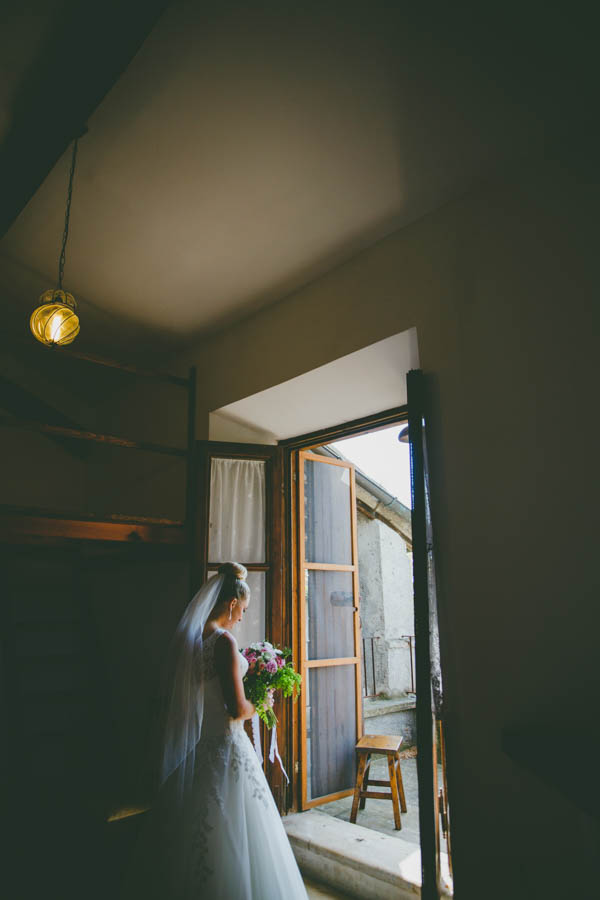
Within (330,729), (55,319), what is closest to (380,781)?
(330,729)

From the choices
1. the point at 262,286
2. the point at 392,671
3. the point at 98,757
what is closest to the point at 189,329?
the point at 262,286

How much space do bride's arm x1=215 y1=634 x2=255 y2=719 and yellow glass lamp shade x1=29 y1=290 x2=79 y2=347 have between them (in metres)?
2.10

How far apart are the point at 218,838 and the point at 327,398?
9.81ft

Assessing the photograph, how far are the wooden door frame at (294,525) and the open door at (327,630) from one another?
5 cm

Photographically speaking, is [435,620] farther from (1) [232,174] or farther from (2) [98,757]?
(2) [98,757]

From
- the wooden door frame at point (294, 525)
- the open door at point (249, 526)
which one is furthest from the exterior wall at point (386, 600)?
the open door at point (249, 526)

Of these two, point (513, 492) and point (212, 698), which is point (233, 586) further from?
point (513, 492)

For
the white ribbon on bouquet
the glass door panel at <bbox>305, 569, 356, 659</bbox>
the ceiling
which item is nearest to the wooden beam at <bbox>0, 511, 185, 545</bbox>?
the glass door panel at <bbox>305, 569, 356, 659</bbox>

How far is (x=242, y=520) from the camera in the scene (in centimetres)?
482

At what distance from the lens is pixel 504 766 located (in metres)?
2.59

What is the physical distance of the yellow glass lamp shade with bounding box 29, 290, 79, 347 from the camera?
338 cm

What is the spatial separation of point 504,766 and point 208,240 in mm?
3761

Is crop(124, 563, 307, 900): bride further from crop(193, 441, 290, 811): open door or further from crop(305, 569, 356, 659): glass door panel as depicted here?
crop(305, 569, 356, 659): glass door panel

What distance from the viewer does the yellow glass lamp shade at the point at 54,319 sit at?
3375 mm
